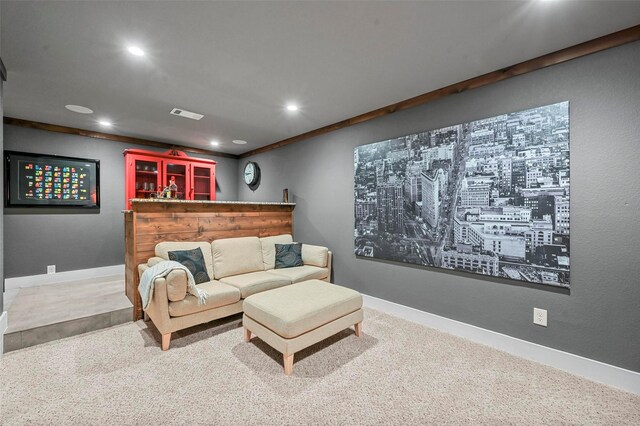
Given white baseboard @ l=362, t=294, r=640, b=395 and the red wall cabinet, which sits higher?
the red wall cabinet

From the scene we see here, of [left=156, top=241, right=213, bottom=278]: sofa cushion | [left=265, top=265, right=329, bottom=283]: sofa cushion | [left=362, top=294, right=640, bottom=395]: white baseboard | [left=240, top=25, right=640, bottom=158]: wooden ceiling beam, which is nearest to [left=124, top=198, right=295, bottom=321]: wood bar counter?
[left=156, top=241, right=213, bottom=278]: sofa cushion

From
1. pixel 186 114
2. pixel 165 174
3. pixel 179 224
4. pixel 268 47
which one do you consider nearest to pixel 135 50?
pixel 268 47

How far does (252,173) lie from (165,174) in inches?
59.0

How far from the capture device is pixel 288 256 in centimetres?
374

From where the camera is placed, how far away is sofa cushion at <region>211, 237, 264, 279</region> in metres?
3.25

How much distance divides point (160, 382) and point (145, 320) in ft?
4.17

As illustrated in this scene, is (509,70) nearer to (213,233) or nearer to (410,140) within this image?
(410,140)

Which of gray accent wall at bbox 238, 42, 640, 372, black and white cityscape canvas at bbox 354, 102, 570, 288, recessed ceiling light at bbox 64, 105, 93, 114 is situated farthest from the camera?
recessed ceiling light at bbox 64, 105, 93, 114

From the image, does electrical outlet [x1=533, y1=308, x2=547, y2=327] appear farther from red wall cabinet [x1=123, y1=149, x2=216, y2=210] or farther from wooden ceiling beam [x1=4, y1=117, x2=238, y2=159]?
wooden ceiling beam [x1=4, y1=117, x2=238, y2=159]

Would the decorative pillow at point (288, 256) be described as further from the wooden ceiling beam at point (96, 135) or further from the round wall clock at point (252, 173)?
the wooden ceiling beam at point (96, 135)

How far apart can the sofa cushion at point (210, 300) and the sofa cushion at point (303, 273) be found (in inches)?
26.8

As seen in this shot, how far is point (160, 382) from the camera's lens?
1.96 m

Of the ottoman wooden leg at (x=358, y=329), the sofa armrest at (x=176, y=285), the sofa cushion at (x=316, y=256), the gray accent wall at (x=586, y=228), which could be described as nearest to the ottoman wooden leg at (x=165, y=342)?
the sofa armrest at (x=176, y=285)

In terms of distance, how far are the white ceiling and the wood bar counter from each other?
3.98 feet
